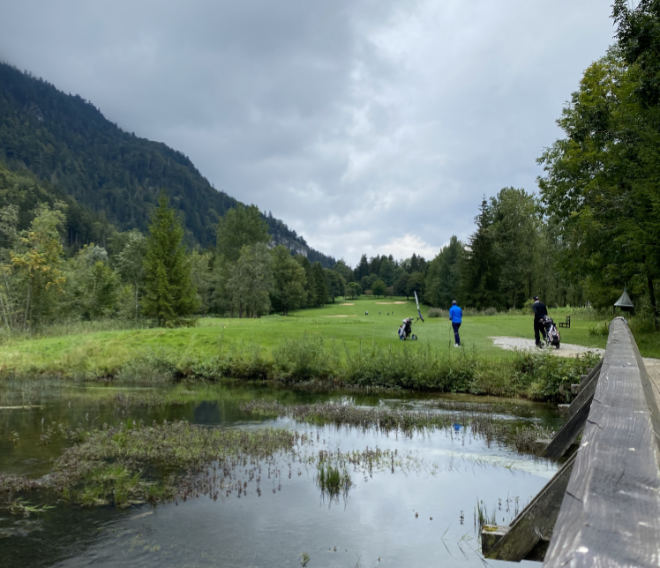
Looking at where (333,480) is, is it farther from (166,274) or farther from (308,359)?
(166,274)

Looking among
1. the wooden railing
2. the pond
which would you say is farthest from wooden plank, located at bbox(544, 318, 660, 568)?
the pond

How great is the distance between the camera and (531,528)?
8.52 feet

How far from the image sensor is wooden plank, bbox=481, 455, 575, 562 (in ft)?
8.31

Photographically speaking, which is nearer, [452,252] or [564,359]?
[564,359]

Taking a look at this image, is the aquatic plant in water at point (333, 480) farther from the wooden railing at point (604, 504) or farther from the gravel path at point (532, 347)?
the gravel path at point (532, 347)

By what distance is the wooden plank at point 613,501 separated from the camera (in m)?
1.17

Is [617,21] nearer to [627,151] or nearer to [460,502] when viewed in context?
[627,151]

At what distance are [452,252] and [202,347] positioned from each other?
252 feet

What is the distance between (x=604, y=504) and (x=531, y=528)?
1.40 m

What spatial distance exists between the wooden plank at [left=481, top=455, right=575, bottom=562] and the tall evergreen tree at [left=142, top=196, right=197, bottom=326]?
39459 millimetres

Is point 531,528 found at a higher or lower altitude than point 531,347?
higher

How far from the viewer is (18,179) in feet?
519

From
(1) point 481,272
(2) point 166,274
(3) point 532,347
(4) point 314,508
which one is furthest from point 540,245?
(4) point 314,508

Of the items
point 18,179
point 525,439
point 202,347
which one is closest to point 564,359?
point 525,439
